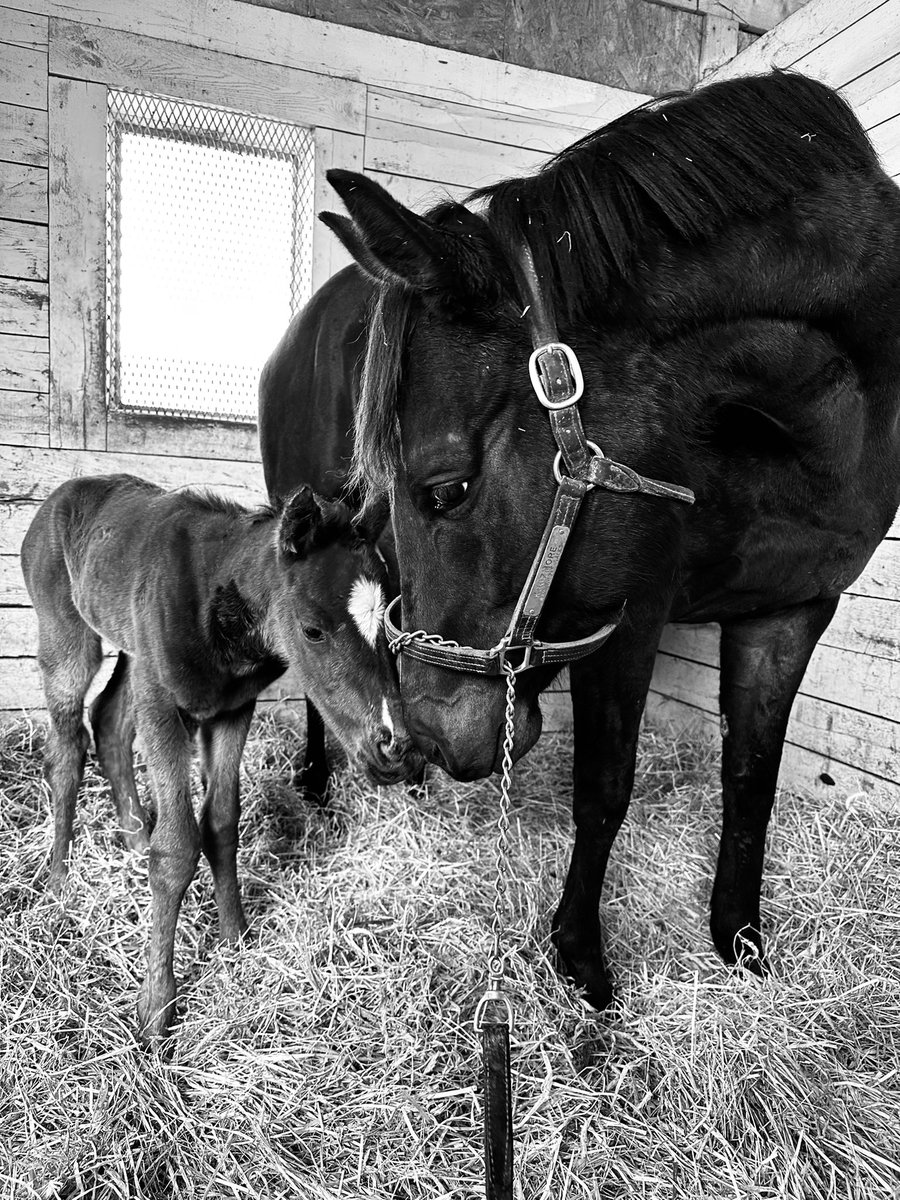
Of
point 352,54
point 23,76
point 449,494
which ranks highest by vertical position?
point 352,54

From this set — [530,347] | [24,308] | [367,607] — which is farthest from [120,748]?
[530,347]

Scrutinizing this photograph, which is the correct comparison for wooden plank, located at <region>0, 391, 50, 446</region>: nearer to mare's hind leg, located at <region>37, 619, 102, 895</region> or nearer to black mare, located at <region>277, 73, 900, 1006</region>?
mare's hind leg, located at <region>37, 619, 102, 895</region>

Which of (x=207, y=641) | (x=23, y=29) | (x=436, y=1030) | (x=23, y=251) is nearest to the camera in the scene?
(x=436, y=1030)

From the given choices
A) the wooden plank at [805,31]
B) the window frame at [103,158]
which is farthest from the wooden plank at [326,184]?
the wooden plank at [805,31]

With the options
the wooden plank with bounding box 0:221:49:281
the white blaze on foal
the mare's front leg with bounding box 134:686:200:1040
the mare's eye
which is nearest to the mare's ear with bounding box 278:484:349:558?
the white blaze on foal

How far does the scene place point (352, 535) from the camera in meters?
2.21

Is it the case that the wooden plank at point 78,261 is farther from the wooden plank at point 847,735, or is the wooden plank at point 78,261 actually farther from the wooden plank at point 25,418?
the wooden plank at point 847,735

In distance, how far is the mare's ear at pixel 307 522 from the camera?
2078 mm

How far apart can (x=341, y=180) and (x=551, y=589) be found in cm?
70

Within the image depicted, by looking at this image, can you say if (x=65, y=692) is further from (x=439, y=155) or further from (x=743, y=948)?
(x=439, y=155)

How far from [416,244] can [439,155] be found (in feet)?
9.73

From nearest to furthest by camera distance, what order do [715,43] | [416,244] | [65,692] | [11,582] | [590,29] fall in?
[416,244] < [65,692] < [11,582] < [590,29] < [715,43]

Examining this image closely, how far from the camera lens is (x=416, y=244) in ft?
3.86

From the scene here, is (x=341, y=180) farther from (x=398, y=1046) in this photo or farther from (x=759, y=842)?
(x=759, y=842)
